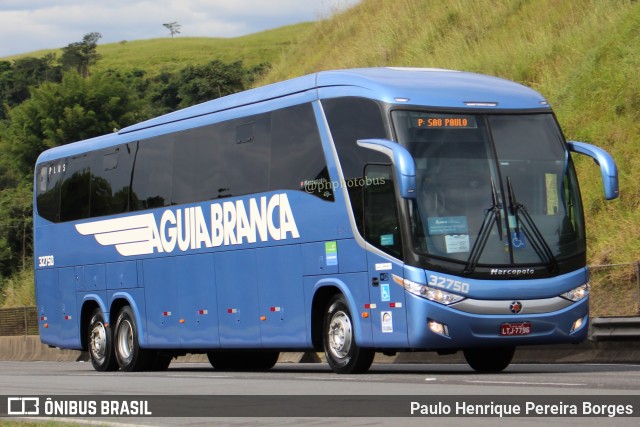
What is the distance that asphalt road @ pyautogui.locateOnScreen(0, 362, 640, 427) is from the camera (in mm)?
10547

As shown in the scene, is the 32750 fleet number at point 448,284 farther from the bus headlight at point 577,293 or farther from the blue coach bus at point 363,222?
the bus headlight at point 577,293

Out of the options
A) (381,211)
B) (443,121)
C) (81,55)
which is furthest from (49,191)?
(81,55)

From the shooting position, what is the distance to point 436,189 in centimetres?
1669

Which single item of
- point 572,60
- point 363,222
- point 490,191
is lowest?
point 363,222

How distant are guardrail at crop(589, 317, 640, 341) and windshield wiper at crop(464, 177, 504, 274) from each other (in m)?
3.31

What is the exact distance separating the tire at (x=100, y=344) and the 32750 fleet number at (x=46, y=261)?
166 centimetres

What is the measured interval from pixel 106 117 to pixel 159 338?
43.3 m

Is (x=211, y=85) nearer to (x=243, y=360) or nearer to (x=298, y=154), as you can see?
(x=243, y=360)

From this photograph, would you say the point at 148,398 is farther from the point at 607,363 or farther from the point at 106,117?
the point at 106,117

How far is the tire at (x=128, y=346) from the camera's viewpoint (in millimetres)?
23484

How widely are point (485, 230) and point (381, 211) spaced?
1.39 meters

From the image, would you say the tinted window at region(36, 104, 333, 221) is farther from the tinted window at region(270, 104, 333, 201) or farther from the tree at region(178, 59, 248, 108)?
the tree at region(178, 59, 248, 108)

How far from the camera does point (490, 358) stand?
18.7 m

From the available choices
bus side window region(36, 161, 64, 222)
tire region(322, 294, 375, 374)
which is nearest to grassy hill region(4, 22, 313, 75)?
bus side window region(36, 161, 64, 222)
